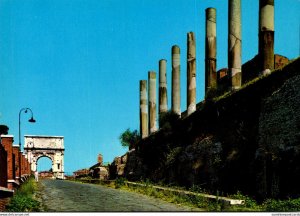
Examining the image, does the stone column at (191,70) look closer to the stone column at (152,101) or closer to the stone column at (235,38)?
the stone column at (235,38)

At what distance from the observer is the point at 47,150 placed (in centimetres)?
5753

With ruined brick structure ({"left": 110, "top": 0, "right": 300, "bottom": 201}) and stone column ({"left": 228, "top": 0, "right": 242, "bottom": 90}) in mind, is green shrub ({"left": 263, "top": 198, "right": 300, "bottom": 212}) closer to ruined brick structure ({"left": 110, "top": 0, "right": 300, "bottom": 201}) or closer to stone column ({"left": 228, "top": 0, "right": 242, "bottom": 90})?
ruined brick structure ({"left": 110, "top": 0, "right": 300, "bottom": 201})

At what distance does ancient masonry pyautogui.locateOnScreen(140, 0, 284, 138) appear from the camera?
48.9ft

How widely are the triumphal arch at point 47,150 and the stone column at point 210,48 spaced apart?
40.6m

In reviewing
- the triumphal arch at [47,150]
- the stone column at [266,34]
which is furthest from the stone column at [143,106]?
the triumphal arch at [47,150]

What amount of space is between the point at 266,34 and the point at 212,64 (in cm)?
480

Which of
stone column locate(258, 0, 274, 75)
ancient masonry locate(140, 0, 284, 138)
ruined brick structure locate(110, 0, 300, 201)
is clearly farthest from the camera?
ancient masonry locate(140, 0, 284, 138)

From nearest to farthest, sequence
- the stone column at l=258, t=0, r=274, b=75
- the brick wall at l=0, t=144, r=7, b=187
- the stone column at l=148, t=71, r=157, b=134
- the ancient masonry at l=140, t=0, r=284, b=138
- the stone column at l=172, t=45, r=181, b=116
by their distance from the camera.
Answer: the brick wall at l=0, t=144, r=7, b=187
the stone column at l=258, t=0, r=274, b=75
the ancient masonry at l=140, t=0, r=284, b=138
the stone column at l=172, t=45, r=181, b=116
the stone column at l=148, t=71, r=157, b=134

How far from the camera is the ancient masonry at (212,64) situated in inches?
587

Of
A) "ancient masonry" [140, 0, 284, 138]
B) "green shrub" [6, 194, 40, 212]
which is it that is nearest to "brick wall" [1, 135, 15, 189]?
"green shrub" [6, 194, 40, 212]

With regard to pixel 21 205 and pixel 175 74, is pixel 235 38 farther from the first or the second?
pixel 21 205

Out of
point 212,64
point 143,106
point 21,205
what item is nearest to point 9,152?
point 21,205

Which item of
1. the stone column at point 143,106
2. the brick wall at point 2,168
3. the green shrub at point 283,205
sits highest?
the stone column at point 143,106

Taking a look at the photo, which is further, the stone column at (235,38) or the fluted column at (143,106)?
the fluted column at (143,106)
